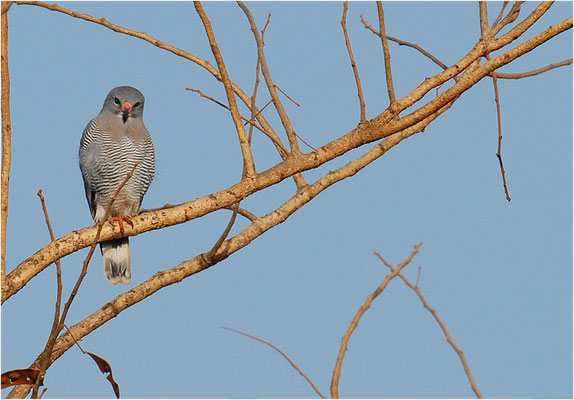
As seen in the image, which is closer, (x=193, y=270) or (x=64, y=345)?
(x=64, y=345)

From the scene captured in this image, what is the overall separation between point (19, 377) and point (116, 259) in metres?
4.47

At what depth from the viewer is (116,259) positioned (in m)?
7.32

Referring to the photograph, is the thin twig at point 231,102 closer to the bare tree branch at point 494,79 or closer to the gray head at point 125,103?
the bare tree branch at point 494,79

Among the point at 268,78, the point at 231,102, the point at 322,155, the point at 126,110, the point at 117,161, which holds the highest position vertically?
the point at 126,110

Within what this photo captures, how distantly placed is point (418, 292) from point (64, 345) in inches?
93.1

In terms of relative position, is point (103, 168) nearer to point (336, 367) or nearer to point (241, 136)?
point (241, 136)

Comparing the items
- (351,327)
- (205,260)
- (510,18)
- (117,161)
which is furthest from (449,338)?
(117,161)

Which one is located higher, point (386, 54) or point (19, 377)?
point (386, 54)

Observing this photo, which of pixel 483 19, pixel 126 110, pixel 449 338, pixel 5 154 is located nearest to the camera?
pixel 449 338

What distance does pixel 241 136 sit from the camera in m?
3.85

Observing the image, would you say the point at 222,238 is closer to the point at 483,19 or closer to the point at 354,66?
the point at 354,66

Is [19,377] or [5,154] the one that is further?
[5,154]

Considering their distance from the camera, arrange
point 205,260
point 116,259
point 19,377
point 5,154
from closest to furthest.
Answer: point 19,377
point 5,154
point 205,260
point 116,259

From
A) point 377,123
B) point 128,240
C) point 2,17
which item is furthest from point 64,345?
point 128,240
